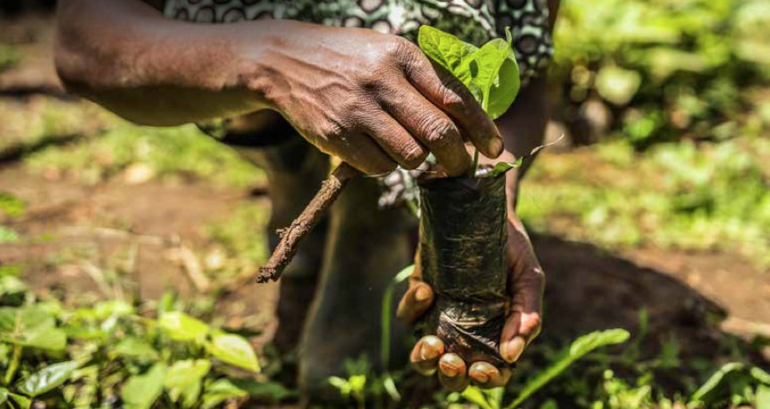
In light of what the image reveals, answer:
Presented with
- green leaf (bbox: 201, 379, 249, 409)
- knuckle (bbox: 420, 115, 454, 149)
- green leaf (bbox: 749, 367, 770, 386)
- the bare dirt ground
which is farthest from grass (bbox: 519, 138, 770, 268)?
knuckle (bbox: 420, 115, 454, 149)

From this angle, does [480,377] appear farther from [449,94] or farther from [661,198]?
[661,198]

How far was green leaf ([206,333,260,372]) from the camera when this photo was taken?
1.63 m

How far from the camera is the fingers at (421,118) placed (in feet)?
3.96

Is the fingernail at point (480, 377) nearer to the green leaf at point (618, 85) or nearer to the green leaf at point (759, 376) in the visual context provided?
the green leaf at point (759, 376)

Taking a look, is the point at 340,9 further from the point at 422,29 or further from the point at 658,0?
the point at 658,0

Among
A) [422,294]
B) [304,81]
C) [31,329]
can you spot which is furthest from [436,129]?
[31,329]

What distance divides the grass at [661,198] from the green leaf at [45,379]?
1.92 meters

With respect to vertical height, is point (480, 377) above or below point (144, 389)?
above

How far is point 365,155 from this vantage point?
49.3 inches

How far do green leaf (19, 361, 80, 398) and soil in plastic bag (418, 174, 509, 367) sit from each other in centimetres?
84

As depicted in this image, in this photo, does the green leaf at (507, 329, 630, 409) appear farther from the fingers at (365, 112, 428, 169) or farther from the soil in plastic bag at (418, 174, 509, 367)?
the fingers at (365, 112, 428, 169)

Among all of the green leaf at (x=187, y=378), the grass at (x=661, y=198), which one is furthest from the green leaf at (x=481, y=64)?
the grass at (x=661, y=198)

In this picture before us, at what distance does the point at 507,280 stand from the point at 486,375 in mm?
223

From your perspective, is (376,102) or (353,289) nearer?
(376,102)
